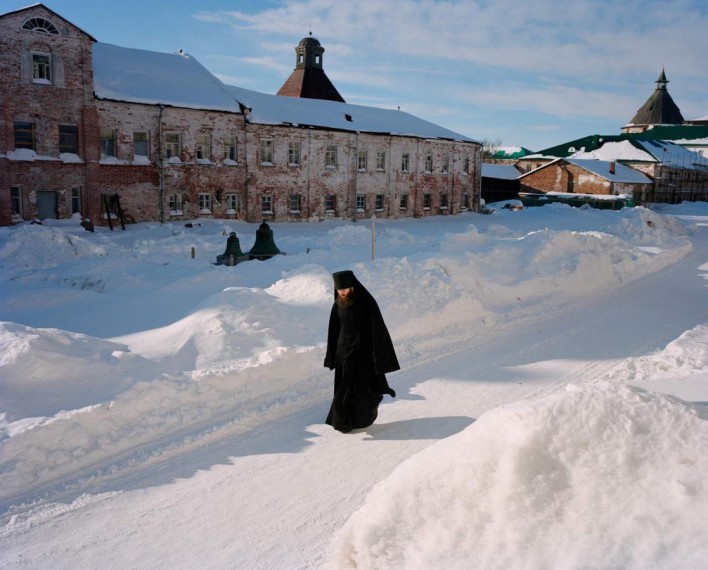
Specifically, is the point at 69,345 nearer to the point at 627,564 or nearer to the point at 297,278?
the point at 297,278

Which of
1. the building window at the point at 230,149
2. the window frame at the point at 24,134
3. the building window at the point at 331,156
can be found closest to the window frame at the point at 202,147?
the building window at the point at 230,149

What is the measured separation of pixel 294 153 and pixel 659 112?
78645 millimetres

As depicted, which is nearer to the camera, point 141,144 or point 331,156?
point 141,144

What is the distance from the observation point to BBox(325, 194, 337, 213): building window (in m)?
36.0

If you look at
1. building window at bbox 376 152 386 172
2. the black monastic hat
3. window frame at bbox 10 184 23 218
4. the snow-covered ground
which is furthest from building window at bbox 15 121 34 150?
the black monastic hat

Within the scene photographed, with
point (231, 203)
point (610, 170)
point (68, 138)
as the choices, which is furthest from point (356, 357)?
point (610, 170)

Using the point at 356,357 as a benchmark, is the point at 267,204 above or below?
above

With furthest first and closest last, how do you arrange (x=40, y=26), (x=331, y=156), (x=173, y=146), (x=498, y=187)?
(x=498, y=187) → (x=331, y=156) → (x=173, y=146) → (x=40, y=26)

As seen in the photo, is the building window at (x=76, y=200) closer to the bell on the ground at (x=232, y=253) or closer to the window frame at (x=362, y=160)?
the bell on the ground at (x=232, y=253)

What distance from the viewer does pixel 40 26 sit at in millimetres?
25547

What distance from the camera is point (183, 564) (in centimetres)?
465

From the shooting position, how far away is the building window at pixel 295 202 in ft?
112

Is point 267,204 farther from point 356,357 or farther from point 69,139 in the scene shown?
point 356,357

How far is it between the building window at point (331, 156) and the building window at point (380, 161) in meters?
3.19
